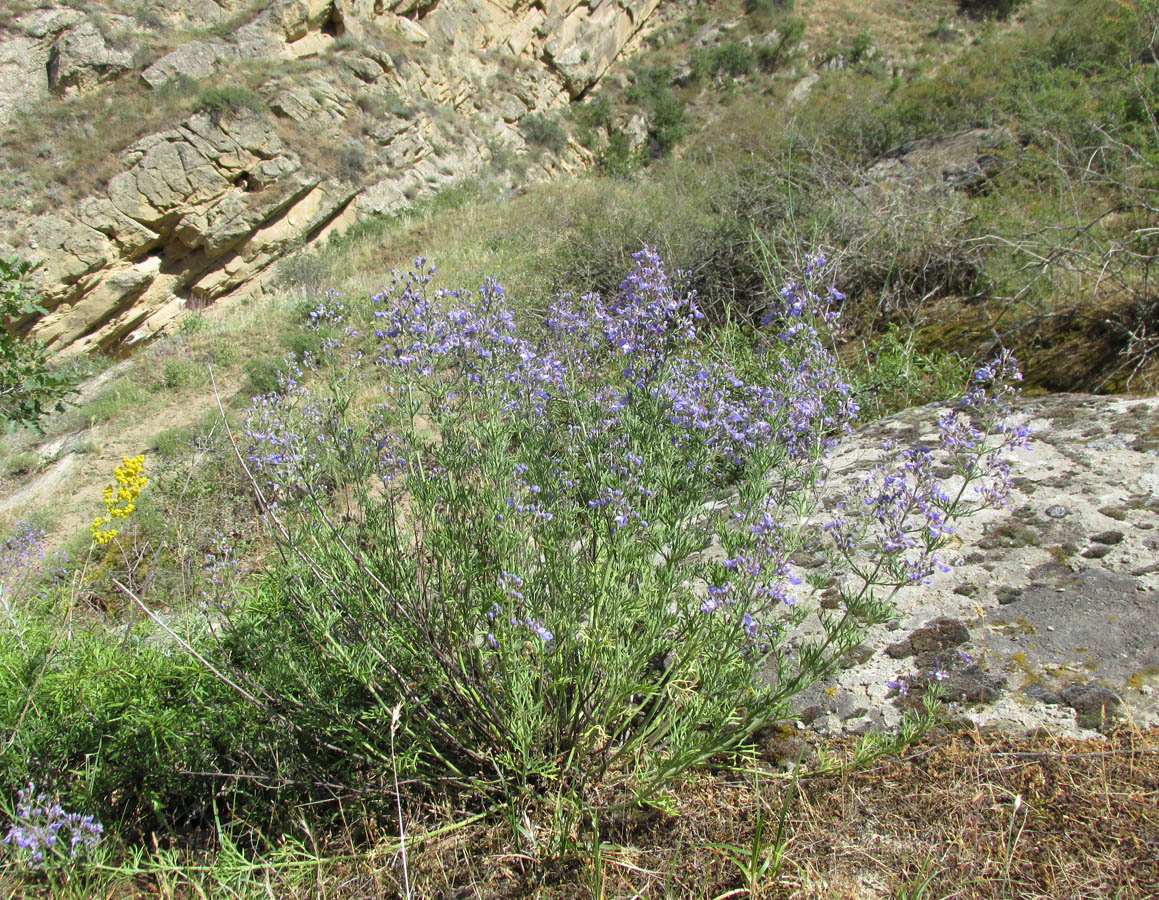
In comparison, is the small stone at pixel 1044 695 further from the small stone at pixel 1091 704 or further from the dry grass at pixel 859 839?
the dry grass at pixel 859 839

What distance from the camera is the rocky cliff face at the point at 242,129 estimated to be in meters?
14.9

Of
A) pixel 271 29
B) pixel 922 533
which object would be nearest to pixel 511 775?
pixel 922 533

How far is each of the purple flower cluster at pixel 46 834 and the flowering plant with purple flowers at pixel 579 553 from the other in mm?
640

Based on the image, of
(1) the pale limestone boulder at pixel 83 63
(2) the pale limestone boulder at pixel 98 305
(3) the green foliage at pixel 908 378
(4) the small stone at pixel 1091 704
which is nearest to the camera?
(4) the small stone at pixel 1091 704

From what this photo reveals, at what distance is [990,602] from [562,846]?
1595mm

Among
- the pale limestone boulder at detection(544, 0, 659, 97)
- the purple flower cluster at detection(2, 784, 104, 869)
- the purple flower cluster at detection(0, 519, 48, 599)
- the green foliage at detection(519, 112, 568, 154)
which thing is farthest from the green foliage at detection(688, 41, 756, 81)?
the purple flower cluster at detection(2, 784, 104, 869)

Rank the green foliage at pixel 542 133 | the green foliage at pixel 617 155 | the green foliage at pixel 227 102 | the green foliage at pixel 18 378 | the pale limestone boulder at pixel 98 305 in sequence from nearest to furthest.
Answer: the green foliage at pixel 18 378 < the pale limestone boulder at pixel 98 305 < the green foliage at pixel 227 102 < the green foliage at pixel 617 155 < the green foliage at pixel 542 133

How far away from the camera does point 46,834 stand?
5.87 feet

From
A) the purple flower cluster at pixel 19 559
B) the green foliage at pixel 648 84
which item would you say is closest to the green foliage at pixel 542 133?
the green foliage at pixel 648 84

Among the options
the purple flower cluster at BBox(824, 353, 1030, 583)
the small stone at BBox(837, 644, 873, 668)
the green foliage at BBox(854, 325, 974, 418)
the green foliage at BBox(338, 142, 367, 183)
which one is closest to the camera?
the purple flower cluster at BBox(824, 353, 1030, 583)

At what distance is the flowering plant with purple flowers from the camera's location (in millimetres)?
2018

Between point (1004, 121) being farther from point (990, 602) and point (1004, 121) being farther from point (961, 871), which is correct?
point (961, 871)

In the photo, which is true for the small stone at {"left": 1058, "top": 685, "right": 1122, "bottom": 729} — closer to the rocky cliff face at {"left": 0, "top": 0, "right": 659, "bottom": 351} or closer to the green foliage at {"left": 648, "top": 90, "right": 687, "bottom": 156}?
the rocky cliff face at {"left": 0, "top": 0, "right": 659, "bottom": 351}

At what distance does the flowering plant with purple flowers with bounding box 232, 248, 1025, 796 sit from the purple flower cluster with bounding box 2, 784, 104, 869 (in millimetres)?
640
